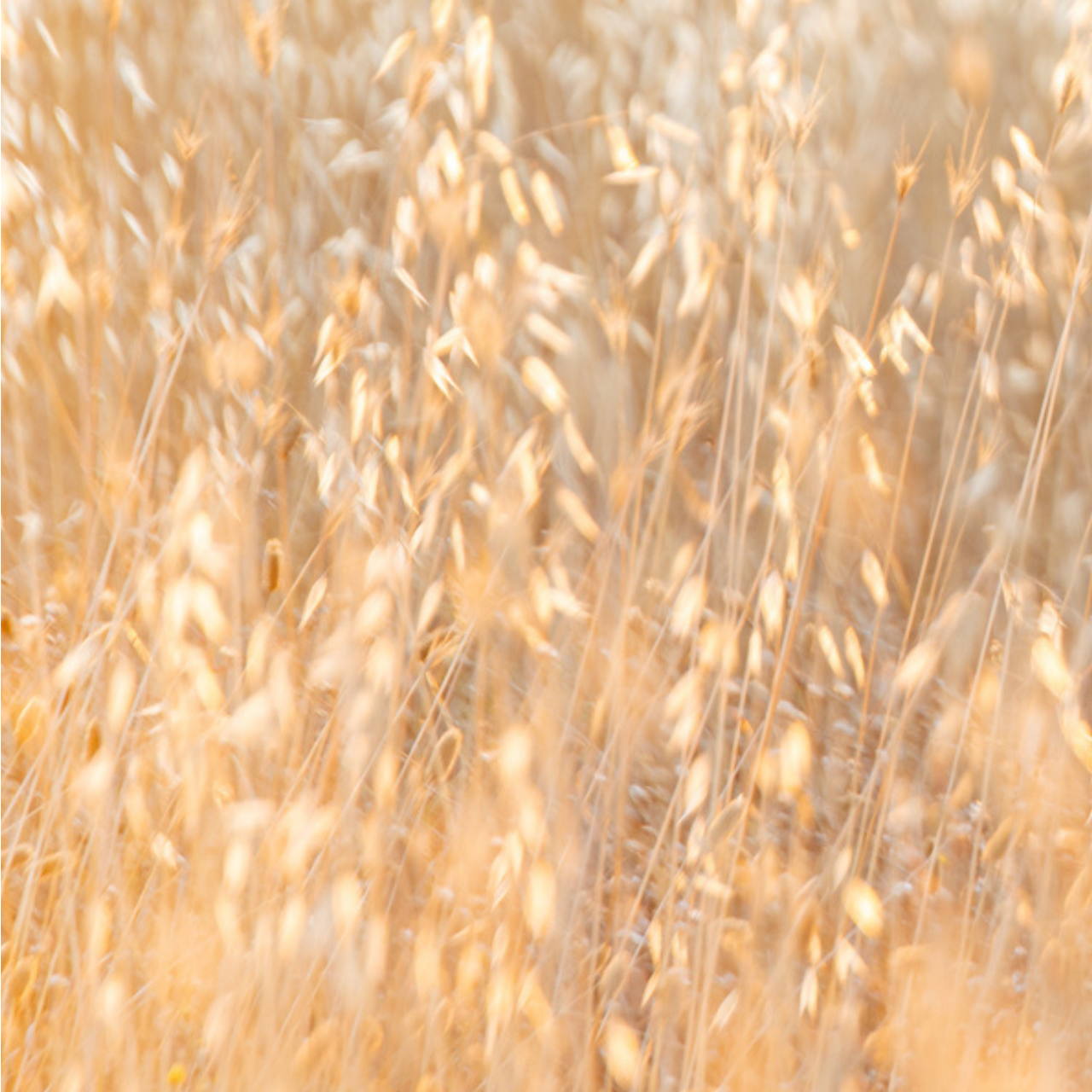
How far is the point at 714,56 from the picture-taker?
2.91 ft

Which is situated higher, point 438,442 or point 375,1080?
point 438,442

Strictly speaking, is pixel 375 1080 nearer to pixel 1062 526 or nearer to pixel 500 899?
pixel 500 899

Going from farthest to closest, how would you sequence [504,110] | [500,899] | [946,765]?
[504,110] < [946,765] < [500,899]

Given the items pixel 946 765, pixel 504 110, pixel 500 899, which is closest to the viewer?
pixel 500 899

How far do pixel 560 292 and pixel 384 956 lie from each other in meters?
0.52

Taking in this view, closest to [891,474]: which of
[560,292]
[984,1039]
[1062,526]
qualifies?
[1062,526]

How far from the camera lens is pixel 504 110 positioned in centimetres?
105

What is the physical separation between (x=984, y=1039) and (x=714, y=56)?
713 millimetres

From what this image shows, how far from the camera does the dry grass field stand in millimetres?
747

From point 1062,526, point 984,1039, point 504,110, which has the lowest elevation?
point 984,1039

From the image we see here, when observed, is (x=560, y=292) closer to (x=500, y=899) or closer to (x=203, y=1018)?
(x=500, y=899)

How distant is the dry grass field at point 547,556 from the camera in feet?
2.45

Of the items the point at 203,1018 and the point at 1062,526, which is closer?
the point at 203,1018

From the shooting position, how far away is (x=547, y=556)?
0.89 meters
